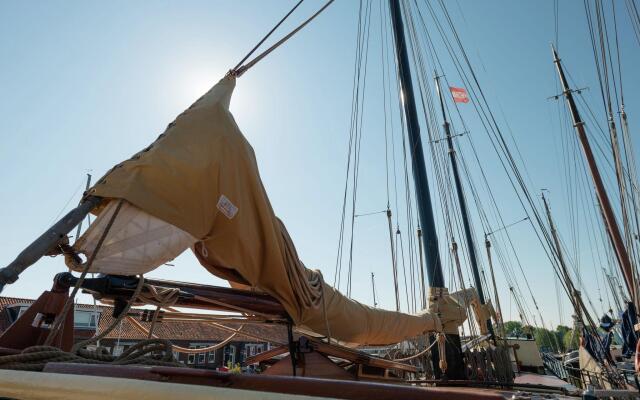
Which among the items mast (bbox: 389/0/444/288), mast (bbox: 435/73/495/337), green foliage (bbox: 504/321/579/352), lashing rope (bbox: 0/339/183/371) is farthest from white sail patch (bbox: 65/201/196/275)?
green foliage (bbox: 504/321/579/352)

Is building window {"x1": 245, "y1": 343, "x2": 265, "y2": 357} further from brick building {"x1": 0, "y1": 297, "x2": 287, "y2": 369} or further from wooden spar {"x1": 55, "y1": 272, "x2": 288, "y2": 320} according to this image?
wooden spar {"x1": 55, "y1": 272, "x2": 288, "y2": 320}

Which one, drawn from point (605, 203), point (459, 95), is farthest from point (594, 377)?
point (459, 95)

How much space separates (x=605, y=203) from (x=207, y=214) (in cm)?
890

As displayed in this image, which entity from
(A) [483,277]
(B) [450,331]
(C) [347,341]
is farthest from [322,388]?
(A) [483,277]

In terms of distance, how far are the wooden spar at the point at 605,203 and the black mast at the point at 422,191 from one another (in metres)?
3.14

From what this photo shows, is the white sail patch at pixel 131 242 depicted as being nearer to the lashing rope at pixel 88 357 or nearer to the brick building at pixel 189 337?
the lashing rope at pixel 88 357

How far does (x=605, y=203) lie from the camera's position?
8086mm

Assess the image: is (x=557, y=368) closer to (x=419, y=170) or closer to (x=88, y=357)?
(x=419, y=170)

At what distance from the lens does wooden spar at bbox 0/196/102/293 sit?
158cm

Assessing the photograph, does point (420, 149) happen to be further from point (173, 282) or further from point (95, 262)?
point (95, 262)

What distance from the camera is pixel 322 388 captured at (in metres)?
1.29

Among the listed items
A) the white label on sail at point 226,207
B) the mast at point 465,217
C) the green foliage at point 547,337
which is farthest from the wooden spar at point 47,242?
the green foliage at point 547,337

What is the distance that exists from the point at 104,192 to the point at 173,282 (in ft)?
3.39

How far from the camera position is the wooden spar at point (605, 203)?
22.7 feet
